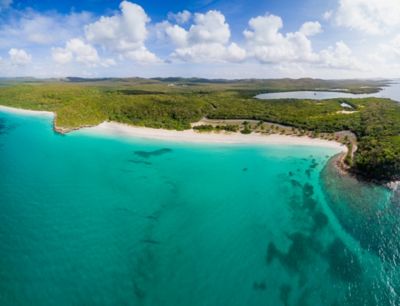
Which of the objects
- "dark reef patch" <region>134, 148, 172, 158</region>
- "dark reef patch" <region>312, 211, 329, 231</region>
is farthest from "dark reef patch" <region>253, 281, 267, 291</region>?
"dark reef patch" <region>134, 148, 172, 158</region>

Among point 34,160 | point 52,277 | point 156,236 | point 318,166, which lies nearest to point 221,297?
point 156,236

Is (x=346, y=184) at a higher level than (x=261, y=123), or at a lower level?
lower

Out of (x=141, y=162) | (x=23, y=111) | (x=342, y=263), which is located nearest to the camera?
(x=342, y=263)

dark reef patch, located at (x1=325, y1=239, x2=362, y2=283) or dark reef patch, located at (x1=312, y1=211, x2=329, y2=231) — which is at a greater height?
dark reef patch, located at (x1=312, y1=211, x2=329, y2=231)

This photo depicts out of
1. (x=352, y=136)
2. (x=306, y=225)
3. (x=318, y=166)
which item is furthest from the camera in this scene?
(x=352, y=136)

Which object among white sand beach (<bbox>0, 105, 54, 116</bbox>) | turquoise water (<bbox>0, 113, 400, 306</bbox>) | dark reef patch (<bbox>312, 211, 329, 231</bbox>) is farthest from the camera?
white sand beach (<bbox>0, 105, 54, 116</bbox>)

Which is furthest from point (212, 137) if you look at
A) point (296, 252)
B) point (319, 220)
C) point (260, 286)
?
point (260, 286)

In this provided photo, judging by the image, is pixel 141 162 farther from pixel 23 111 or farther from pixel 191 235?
pixel 23 111

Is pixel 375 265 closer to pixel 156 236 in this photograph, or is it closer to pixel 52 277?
pixel 156 236

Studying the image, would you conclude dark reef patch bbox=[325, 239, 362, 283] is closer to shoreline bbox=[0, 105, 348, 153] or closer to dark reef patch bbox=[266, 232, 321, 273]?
dark reef patch bbox=[266, 232, 321, 273]
